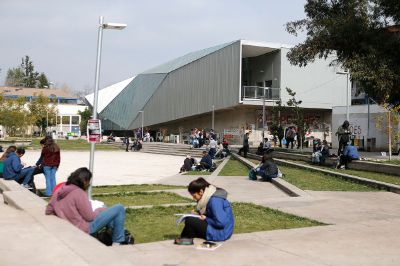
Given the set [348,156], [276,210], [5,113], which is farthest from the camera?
[5,113]

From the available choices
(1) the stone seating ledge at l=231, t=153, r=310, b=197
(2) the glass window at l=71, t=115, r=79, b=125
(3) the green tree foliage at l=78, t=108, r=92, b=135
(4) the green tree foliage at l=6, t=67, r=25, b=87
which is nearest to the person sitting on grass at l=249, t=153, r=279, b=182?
(1) the stone seating ledge at l=231, t=153, r=310, b=197

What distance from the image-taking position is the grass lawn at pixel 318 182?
41.2 feet

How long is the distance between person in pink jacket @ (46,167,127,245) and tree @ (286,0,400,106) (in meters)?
14.8

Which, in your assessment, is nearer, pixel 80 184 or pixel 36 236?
pixel 36 236

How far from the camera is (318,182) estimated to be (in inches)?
542

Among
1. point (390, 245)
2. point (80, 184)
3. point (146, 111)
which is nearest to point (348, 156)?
point (390, 245)

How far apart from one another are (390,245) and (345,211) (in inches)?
115

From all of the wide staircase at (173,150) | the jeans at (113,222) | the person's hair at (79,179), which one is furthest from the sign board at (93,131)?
the wide staircase at (173,150)

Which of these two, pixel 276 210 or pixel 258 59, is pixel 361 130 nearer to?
pixel 258 59

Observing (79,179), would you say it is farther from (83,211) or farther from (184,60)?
(184,60)

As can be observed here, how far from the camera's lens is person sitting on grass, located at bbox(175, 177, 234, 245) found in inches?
234

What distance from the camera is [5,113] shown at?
55438 millimetres

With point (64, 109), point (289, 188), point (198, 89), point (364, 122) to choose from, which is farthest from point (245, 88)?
point (64, 109)

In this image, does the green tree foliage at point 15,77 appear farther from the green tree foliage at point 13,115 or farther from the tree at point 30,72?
the green tree foliage at point 13,115
